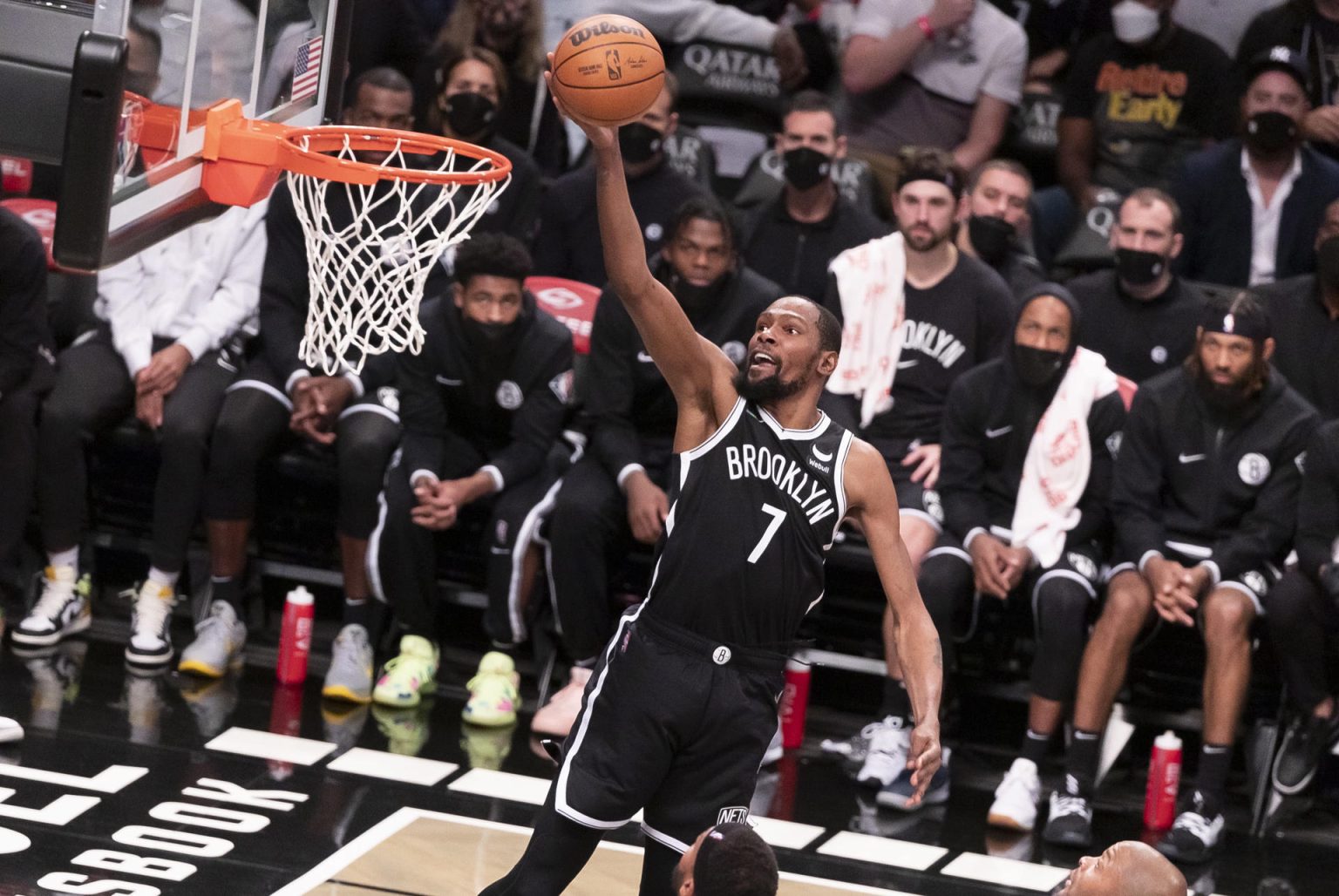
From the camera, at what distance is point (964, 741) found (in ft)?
24.6

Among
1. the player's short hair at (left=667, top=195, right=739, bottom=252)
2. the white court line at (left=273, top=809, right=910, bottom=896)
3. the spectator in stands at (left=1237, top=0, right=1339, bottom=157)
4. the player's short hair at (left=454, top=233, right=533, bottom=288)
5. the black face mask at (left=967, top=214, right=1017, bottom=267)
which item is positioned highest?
the spectator in stands at (left=1237, top=0, right=1339, bottom=157)

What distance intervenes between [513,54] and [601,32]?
15.7ft

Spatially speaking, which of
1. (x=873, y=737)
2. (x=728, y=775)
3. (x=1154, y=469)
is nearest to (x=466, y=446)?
(x=873, y=737)

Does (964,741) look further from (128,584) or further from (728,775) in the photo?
(128,584)

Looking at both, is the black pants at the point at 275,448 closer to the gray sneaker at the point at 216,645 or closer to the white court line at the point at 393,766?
the gray sneaker at the point at 216,645

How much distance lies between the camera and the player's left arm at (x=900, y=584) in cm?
471

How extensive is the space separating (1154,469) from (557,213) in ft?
Answer: 9.80

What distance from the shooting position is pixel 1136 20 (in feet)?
29.6

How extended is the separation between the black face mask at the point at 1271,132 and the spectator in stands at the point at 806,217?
172 centimetres

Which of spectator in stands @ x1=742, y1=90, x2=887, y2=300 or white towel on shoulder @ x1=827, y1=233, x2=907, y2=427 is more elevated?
spectator in stands @ x1=742, y1=90, x2=887, y2=300

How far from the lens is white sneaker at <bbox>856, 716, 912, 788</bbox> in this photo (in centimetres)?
693

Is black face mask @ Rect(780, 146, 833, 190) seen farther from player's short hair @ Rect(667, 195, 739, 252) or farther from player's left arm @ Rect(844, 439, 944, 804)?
player's left arm @ Rect(844, 439, 944, 804)

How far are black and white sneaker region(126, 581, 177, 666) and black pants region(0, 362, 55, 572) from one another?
0.58 m

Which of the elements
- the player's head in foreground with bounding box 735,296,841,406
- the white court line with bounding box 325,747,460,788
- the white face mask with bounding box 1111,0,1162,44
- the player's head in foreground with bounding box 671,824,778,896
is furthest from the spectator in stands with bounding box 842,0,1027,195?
the player's head in foreground with bounding box 671,824,778,896
